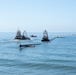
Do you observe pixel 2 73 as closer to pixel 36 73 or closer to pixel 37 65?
pixel 36 73

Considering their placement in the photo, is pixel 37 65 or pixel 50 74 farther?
pixel 37 65

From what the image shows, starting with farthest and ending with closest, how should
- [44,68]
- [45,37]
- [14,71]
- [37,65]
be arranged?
[45,37] → [37,65] → [44,68] → [14,71]

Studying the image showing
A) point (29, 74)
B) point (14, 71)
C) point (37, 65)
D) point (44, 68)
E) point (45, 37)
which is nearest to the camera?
point (29, 74)

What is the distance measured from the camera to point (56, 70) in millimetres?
56438

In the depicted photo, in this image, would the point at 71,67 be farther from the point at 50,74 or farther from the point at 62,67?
the point at 50,74

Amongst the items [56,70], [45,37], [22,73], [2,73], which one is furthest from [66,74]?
[45,37]

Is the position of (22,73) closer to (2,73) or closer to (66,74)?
(2,73)

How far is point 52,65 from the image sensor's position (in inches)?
2506

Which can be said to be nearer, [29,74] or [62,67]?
[29,74]

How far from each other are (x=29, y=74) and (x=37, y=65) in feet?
42.7

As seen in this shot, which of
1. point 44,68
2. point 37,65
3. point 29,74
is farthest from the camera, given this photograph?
point 37,65

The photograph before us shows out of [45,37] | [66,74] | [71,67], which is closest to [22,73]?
[66,74]

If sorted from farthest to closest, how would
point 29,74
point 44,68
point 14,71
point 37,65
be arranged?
point 37,65 < point 44,68 < point 14,71 < point 29,74

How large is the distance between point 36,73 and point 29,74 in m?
1.76
